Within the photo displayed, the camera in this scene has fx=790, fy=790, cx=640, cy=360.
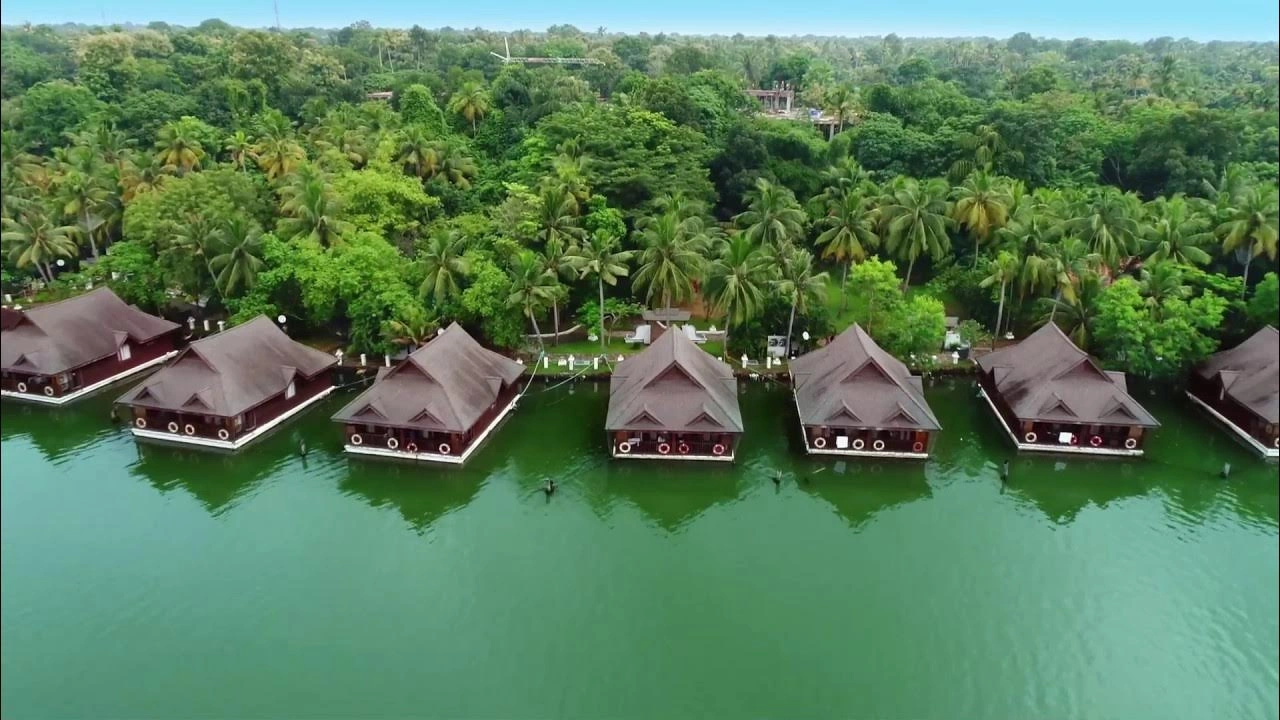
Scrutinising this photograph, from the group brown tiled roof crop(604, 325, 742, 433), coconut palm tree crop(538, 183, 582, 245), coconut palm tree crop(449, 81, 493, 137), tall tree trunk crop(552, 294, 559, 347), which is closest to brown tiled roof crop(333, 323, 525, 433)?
brown tiled roof crop(604, 325, 742, 433)

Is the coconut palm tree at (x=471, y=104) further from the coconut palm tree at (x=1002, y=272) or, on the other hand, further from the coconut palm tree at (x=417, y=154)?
the coconut palm tree at (x=1002, y=272)

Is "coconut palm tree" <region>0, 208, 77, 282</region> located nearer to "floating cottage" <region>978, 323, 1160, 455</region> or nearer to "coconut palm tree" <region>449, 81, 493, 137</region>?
"coconut palm tree" <region>449, 81, 493, 137</region>

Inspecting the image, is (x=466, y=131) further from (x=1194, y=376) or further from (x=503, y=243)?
(x=1194, y=376)

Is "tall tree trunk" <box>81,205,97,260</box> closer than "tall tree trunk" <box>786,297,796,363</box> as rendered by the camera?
No

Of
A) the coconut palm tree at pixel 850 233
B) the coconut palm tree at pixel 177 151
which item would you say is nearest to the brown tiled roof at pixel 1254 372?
the coconut palm tree at pixel 850 233

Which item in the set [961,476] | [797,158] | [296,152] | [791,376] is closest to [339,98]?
[296,152]
